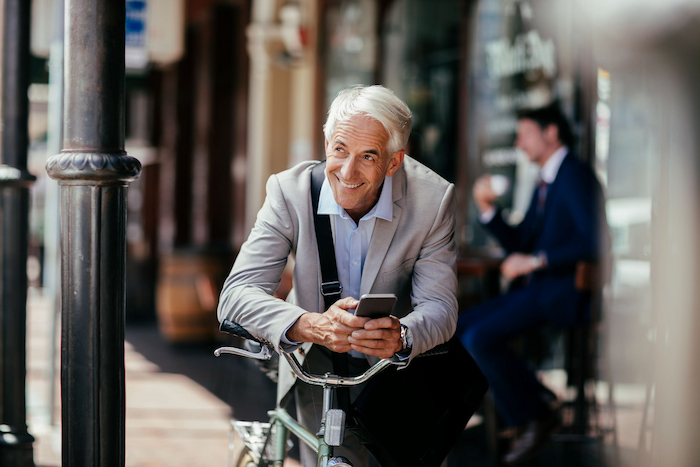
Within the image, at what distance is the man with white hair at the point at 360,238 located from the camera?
91.7 inches

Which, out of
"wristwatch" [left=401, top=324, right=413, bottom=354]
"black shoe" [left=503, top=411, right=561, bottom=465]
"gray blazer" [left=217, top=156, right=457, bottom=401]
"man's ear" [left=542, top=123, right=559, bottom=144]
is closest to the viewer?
"wristwatch" [left=401, top=324, right=413, bottom=354]

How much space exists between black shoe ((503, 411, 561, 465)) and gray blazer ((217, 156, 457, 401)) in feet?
6.92

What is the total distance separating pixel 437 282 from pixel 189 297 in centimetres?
663

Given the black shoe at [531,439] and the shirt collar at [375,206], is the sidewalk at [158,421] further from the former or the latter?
the shirt collar at [375,206]

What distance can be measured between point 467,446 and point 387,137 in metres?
3.11

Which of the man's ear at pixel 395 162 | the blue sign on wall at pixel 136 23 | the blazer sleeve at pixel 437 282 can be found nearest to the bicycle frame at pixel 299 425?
the blazer sleeve at pixel 437 282

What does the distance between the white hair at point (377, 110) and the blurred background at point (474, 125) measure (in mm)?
1129

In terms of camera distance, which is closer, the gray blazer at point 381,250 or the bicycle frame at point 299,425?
the bicycle frame at point 299,425

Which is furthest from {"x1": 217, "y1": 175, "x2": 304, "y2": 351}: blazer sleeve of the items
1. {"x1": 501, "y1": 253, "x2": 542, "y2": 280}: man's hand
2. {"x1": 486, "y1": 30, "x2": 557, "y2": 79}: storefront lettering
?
{"x1": 486, "y1": 30, "x2": 557, "y2": 79}: storefront lettering

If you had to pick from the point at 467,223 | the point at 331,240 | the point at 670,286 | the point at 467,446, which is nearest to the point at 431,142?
the point at 467,223

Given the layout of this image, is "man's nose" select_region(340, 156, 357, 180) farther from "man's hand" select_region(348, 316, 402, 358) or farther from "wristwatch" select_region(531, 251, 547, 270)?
"wristwatch" select_region(531, 251, 547, 270)

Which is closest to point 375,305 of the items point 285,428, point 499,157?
point 285,428

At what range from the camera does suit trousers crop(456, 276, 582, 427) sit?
448cm

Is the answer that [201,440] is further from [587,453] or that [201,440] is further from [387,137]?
[387,137]
